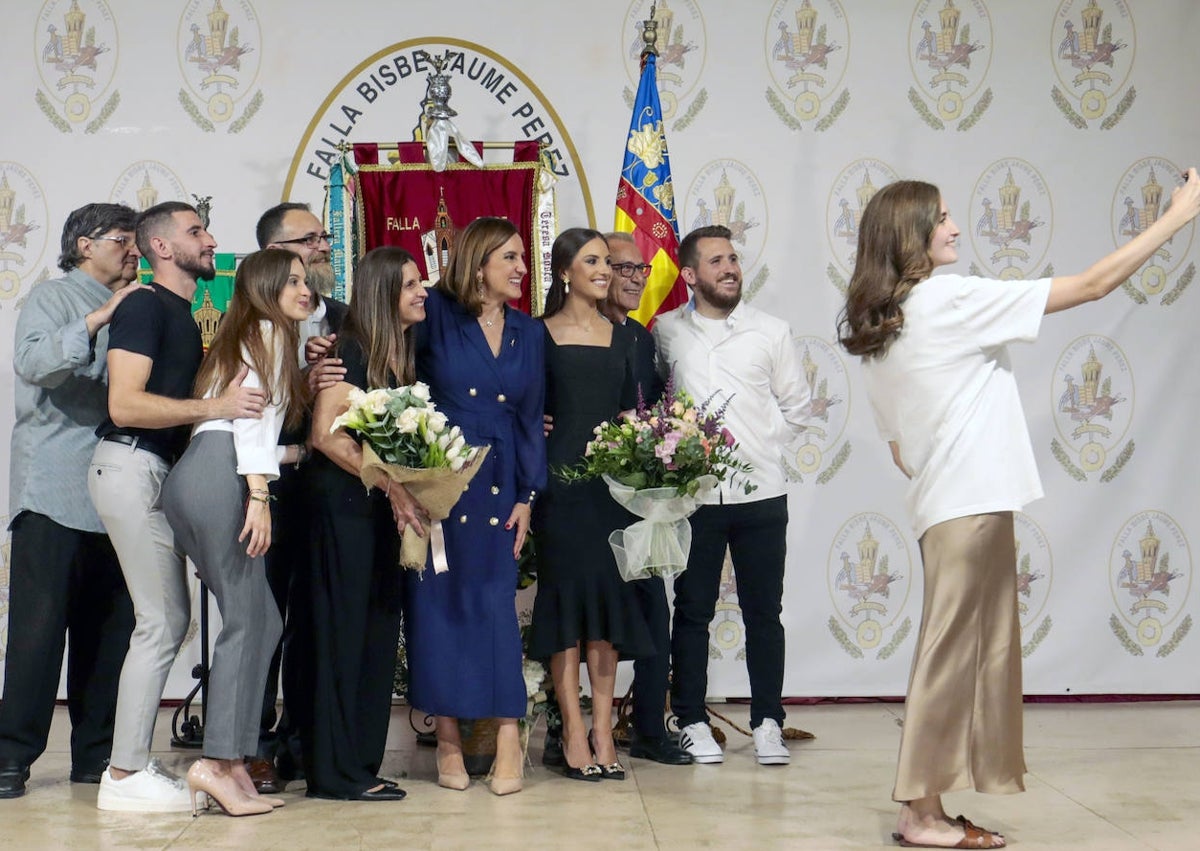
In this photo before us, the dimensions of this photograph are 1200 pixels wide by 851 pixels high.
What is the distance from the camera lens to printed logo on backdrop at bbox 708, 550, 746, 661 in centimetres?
574

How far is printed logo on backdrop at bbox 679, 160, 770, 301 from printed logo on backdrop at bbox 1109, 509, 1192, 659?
191cm

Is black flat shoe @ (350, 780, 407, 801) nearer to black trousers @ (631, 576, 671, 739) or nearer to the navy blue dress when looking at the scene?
the navy blue dress

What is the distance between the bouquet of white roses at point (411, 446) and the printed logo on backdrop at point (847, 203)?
2.46 meters

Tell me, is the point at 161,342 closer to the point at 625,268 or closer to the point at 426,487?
the point at 426,487

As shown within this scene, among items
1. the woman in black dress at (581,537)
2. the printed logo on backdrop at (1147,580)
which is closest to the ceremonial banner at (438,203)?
the woman in black dress at (581,537)

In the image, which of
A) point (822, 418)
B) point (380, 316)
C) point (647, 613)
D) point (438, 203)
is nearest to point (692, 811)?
point (647, 613)

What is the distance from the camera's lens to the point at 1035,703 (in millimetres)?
5719

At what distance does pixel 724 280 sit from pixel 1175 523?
→ 244cm

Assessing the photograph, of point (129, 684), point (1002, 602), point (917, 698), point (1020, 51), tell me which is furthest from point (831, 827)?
point (1020, 51)

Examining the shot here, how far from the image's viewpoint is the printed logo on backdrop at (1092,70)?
230 inches

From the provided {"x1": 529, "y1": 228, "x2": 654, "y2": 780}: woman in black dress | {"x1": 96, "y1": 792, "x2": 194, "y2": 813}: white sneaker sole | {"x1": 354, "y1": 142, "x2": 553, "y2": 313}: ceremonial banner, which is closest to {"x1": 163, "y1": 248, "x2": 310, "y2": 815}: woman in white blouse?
{"x1": 96, "y1": 792, "x2": 194, "y2": 813}: white sneaker sole

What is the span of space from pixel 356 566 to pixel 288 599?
43cm

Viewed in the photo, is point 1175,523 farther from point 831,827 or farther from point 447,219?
point 447,219

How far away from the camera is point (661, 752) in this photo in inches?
179
